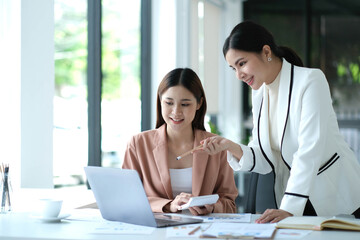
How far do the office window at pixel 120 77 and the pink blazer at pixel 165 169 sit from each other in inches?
102

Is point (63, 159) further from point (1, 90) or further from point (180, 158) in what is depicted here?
point (180, 158)

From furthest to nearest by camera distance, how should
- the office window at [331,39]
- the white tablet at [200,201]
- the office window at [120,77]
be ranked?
the office window at [331,39], the office window at [120,77], the white tablet at [200,201]

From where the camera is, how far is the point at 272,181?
2.41m

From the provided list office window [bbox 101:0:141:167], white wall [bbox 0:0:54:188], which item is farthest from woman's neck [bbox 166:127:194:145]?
office window [bbox 101:0:141:167]

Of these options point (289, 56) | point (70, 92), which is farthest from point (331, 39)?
point (289, 56)

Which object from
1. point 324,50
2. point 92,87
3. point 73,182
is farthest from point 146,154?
point 324,50

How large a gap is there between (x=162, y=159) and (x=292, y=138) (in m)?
0.61

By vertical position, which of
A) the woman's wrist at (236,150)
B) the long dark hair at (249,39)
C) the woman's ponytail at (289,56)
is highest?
the long dark hair at (249,39)

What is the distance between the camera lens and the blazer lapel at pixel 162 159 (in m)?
2.45

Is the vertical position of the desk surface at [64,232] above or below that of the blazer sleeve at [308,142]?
below

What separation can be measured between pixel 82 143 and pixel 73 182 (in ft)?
3.81

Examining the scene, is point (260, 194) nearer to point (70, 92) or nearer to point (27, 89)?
point (27, 89)

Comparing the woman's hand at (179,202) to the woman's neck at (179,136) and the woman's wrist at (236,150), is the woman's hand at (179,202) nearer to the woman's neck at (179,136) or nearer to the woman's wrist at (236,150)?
the woman's wrist at (236,150)

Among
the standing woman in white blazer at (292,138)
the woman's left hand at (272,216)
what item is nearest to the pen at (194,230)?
the woman's left hand at (272,216)
